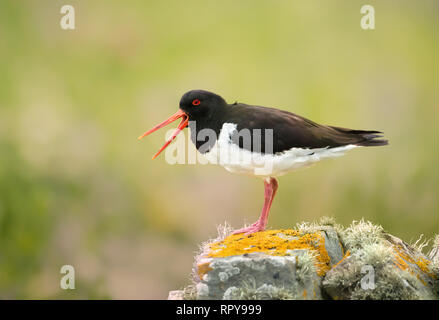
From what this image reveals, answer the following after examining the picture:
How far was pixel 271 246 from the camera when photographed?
3.83 meters

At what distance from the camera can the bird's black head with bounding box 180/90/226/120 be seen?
175 inches

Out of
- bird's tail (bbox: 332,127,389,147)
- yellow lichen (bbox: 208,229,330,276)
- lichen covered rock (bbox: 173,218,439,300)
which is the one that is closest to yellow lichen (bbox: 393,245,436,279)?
lichen covered rock (bbox: 173,218,439,300)

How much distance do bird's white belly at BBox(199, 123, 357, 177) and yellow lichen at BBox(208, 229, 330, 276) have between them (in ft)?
1.80

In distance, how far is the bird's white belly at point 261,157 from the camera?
13.8ft

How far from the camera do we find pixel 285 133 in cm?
420

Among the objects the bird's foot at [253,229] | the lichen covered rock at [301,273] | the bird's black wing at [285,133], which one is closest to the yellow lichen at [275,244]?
the lichen covered rock at [301,273]

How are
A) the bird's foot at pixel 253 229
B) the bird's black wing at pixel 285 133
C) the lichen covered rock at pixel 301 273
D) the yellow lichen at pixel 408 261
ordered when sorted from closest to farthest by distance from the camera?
1. the lichen covered rock at pixel 301 273
2. the yellow lichen at pixel 408 261
3. the bird's black wing at pixel 285 133
4. the bird's foot at pixel 253 229

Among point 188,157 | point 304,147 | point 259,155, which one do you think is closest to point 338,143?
point 304,147

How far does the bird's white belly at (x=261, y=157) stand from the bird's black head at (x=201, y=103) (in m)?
0.23

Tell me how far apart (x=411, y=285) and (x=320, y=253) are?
28.0 inches

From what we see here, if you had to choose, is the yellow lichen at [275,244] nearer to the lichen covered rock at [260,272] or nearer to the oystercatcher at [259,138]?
the lichen covered rock at [260,272]

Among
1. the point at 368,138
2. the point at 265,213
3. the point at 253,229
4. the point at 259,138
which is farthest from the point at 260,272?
the point at 368,138

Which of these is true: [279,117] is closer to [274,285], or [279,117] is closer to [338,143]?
[338,143]

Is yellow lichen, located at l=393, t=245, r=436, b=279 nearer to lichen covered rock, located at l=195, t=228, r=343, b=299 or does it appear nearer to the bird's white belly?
lichen covered rock, located at l=195, t=228, r=343, b=299
